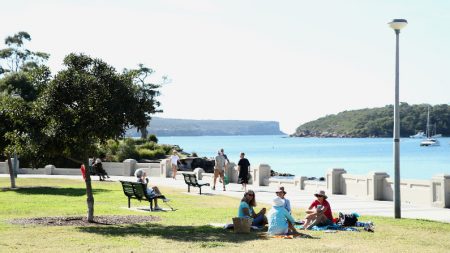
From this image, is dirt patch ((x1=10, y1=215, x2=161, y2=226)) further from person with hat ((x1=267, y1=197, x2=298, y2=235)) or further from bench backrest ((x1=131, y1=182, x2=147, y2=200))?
person with hat ((x1=267, y1=197, x2=298, y2=235))

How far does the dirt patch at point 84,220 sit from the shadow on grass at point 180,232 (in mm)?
811

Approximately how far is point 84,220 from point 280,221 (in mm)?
5318

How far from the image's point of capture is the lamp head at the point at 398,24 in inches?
664

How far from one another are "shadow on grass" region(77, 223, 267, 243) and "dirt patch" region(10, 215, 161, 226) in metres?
0.81

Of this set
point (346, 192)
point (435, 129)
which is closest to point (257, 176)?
point (346, 192)

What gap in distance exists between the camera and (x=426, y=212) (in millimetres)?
19188

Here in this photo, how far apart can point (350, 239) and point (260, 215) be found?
2480mm

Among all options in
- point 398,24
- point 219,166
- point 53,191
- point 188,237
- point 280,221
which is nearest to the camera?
point 188,237

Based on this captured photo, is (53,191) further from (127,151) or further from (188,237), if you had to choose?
(127,151)

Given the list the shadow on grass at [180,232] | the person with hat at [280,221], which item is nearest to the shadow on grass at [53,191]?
the shadow on grass at [180,232]

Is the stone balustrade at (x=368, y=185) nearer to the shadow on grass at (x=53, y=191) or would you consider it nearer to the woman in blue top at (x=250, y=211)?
the woman in blue top at (x=250, y=211)

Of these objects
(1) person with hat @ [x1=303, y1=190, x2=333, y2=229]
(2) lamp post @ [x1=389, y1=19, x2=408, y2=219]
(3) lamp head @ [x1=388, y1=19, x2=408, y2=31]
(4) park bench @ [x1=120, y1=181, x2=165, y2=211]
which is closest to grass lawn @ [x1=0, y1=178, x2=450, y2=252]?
(4) park bench @ [x1=120, y1=181, x2=165, y2=211]

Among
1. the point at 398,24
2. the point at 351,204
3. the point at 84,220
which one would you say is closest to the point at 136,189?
the point at 84,220

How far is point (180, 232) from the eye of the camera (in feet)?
46.3
